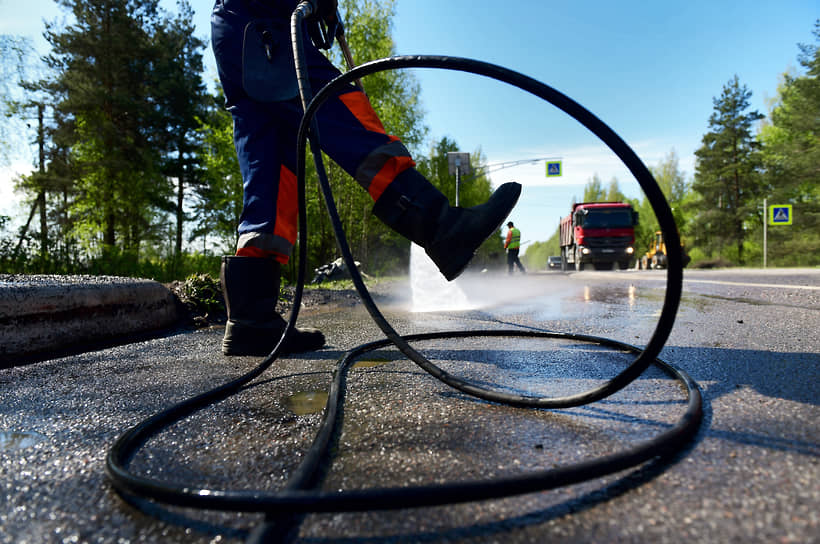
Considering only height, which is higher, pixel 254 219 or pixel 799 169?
pixel 799 169

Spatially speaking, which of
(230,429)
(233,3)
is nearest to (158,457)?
(230,429)

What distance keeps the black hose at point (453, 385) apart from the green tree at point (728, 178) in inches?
1564

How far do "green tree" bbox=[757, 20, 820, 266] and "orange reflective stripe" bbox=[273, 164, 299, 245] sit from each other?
107 ft

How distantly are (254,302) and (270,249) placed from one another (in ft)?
0.82

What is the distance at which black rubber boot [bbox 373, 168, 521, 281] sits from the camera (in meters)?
1.59

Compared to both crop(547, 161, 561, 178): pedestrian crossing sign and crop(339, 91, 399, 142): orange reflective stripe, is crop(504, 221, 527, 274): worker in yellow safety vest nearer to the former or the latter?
crop(547, 161, 561, 178): pedestrian crossing sign

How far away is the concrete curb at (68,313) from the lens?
1995mm

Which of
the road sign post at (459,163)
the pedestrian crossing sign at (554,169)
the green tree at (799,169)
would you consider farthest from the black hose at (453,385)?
the green tree at (799,169)

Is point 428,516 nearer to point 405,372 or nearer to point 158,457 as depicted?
point 158,457

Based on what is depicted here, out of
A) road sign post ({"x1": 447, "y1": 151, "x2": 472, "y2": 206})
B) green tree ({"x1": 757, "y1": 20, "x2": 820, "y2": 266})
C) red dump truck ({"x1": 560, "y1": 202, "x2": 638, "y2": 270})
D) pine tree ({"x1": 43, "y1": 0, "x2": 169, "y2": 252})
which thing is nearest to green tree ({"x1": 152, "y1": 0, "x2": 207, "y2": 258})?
pine tree ({"x1": 43, "y1": 0, "x2": 169, "y2": 252})

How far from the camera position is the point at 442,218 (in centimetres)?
160

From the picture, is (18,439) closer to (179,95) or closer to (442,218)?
(442,218)

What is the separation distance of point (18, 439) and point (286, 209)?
4.37 feet

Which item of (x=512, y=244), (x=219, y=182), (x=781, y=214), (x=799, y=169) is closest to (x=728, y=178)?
(x=799, y=169)
